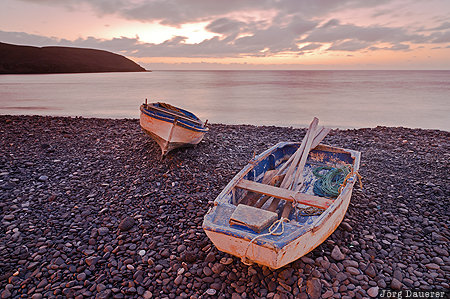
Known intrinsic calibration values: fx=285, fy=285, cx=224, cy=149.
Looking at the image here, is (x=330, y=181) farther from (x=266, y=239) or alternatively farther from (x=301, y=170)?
(x=266, y=239)

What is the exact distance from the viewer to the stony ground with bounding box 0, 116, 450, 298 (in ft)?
13.2

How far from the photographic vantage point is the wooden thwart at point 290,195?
4.57m

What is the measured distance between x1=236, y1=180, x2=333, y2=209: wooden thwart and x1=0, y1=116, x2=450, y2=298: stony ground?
75cm

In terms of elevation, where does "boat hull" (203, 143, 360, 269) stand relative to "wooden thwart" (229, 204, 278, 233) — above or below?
below

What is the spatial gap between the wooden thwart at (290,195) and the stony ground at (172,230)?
29.3 inches

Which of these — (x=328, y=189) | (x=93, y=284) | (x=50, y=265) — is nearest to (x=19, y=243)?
(x=50, y=265)

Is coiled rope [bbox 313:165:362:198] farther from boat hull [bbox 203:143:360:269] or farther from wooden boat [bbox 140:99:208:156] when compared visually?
wooden boat [bbox 140:99:208:156]

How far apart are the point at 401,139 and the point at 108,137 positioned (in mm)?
12001

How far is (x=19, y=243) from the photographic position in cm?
488

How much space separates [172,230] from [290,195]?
226 cm

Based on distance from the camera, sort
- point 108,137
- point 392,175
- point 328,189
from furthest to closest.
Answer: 1. point 108,137
2. point 392,175
3. point 328,189

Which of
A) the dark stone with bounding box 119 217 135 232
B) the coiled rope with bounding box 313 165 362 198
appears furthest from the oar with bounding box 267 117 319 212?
the dark stone with bounding box 119 217 135 232

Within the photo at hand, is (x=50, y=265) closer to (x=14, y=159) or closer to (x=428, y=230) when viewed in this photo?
(x=14, y=159)

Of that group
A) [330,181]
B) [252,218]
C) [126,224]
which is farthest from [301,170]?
[126,224]
